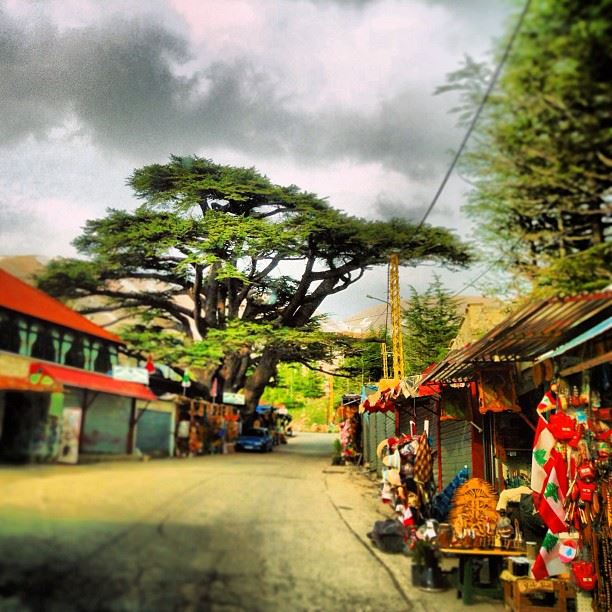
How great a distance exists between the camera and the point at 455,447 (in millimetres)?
10758

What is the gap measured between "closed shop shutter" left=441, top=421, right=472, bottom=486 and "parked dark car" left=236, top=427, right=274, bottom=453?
23.4 feet

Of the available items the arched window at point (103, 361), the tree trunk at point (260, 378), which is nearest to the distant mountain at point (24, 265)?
the arched window at point (103, 361)

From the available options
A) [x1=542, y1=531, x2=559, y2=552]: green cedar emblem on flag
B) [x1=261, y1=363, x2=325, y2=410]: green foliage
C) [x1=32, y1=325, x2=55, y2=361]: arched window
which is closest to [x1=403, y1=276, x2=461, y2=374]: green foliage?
[x1=261, y1=363, x2=325, y2=410]: green foliage

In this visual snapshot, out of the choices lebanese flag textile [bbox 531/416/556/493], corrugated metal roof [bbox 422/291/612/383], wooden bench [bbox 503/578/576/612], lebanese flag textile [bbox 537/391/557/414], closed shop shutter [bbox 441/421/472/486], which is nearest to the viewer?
corrugated metal roof [bbox 422/291/612/383]

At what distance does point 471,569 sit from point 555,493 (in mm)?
1011

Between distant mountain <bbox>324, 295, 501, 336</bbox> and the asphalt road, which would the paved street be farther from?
distant mountain <bbox>324, 295, 501, 336</bbox>

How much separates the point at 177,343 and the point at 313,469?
932 mm

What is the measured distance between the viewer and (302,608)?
7.09 ft

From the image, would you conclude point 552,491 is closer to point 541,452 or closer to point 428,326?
point 541,452

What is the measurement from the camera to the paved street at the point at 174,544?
2.05 metres

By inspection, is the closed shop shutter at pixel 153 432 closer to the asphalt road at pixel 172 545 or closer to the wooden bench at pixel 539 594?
the asphalt road at pixel 172 545

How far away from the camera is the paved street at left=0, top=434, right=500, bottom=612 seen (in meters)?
2.05

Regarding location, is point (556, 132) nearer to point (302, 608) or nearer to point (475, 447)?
point (302, 608)

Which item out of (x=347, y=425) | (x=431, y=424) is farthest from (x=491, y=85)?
(x=431, y=424)
